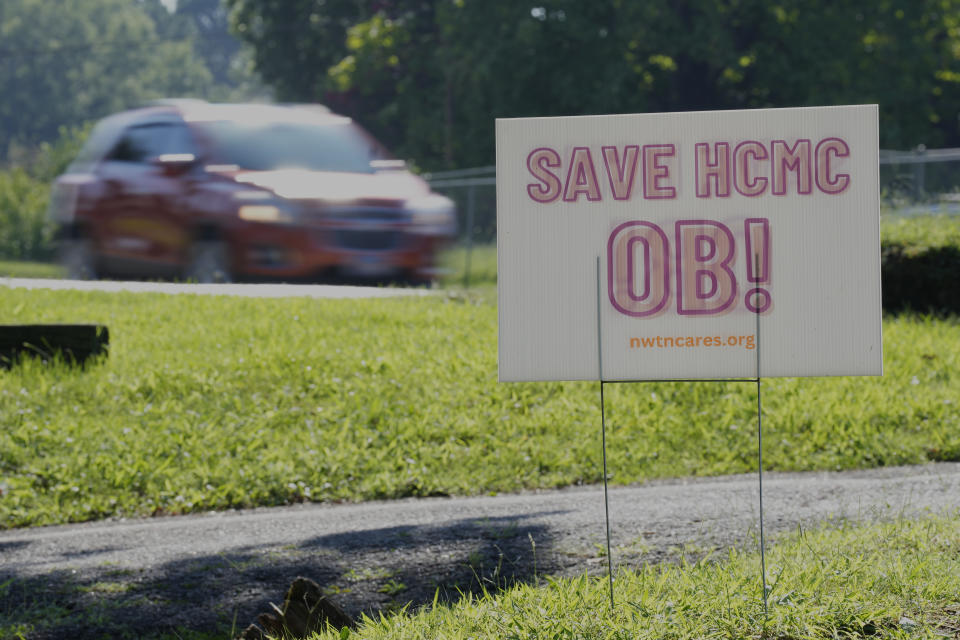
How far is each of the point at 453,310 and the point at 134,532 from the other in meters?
5.64

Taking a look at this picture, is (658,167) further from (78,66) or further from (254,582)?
(78,66)

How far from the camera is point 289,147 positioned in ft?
42.7

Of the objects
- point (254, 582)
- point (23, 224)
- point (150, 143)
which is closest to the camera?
point (254, 582)

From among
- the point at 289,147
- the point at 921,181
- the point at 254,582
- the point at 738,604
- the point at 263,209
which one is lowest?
the point at 254,582

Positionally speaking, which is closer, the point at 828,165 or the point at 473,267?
the point at 828,165

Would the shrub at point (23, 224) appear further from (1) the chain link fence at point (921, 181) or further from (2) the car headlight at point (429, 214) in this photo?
(1) the chain link fence at point (921, 181)

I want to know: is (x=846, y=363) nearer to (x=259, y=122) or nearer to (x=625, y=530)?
(x=625, y=530)

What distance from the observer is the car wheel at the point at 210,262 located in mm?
12469

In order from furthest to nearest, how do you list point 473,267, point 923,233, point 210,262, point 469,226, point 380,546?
point 469,226, point 473,267, point 210,262, point 923,233, point 380,546

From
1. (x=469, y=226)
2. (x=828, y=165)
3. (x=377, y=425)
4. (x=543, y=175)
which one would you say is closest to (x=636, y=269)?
(x=543, y=175)

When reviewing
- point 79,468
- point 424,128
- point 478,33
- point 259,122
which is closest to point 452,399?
point 79,468

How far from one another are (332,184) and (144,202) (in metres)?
2.42

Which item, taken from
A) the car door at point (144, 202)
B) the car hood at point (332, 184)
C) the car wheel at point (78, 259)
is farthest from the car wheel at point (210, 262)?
the car wheel at point (78, 259)

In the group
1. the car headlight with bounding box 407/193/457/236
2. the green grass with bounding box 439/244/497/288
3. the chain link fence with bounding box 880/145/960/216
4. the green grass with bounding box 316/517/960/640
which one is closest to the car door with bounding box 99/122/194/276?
the car headlight with bounding box 407/193/457/236
